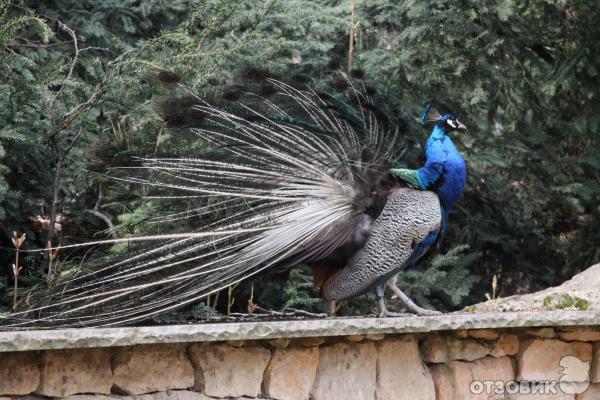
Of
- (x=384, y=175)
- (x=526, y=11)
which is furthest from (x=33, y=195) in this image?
(x=526, y=11)

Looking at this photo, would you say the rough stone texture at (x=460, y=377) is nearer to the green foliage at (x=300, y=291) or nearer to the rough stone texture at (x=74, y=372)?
the rough stone texture at (x=74, y=372)

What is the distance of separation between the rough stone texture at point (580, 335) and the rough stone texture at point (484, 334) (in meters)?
0.29

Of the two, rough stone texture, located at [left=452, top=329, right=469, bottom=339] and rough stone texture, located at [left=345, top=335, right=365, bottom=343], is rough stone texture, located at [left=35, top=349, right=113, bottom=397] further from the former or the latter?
rough stone texture, located at [left=452, top=329, right=469, bottom=339]

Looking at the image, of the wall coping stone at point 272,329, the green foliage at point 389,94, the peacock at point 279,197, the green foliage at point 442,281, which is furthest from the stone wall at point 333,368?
the green foliage at point 442,281

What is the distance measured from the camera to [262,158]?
4.68 m

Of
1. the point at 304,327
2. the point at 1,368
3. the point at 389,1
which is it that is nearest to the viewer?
the point at 1,368

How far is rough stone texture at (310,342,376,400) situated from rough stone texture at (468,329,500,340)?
44cm

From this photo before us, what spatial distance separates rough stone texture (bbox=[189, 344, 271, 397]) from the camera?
11.7ft

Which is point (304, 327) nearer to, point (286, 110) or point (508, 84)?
point (286, 110)

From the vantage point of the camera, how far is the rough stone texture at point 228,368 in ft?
11.7

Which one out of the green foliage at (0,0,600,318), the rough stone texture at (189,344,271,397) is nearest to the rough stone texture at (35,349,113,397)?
the rough stone texture at (189,344,271,397)

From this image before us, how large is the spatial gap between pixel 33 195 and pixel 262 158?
1932 mm

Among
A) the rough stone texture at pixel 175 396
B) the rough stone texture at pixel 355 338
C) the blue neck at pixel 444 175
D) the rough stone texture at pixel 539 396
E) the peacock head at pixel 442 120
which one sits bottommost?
the rough stone texture at pixel 539 396

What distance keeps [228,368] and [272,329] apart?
0.90ft
